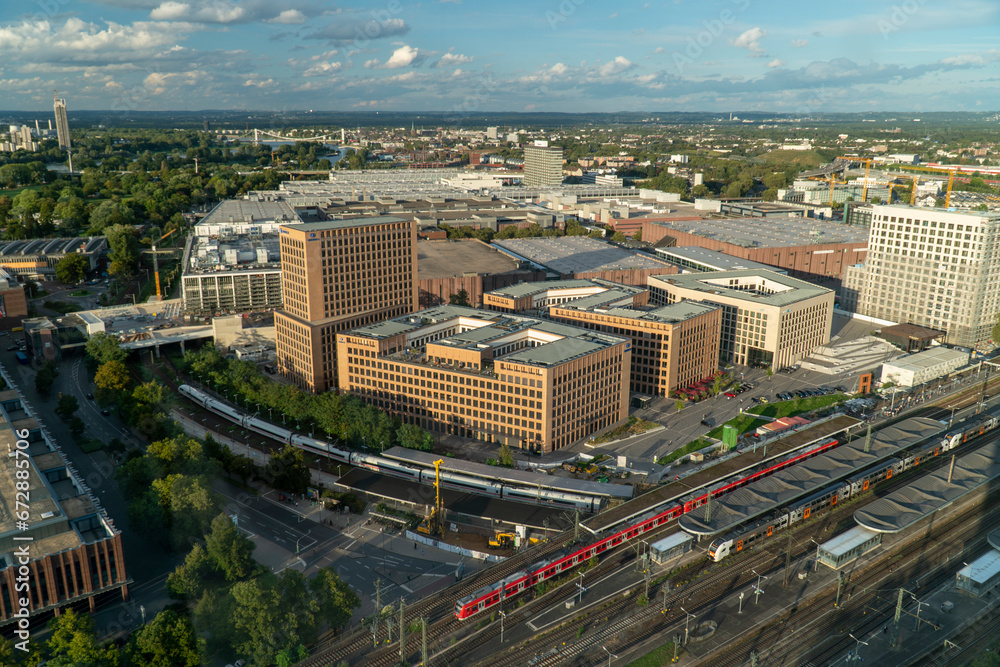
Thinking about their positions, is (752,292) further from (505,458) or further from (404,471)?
(404,471)

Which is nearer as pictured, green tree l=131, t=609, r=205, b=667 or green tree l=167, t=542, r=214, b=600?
green tree l=131, t=609, r=205, b=667

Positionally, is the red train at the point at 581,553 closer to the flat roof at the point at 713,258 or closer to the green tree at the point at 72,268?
the flat roof at the point at 713,258

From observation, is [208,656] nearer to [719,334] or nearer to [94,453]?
[94,453]

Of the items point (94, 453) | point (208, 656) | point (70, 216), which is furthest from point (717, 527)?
point (70, 216)

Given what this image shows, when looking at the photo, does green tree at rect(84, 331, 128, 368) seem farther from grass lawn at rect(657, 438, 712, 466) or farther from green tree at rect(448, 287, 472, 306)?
grass lawn at rect(657, 438, 712, 466)

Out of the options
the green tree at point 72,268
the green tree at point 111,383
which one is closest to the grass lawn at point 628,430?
the green tree at point 111,383

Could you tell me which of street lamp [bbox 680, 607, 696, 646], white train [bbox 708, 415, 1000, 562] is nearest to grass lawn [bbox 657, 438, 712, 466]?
white train [bbox 708, 415, 1000, 562]
